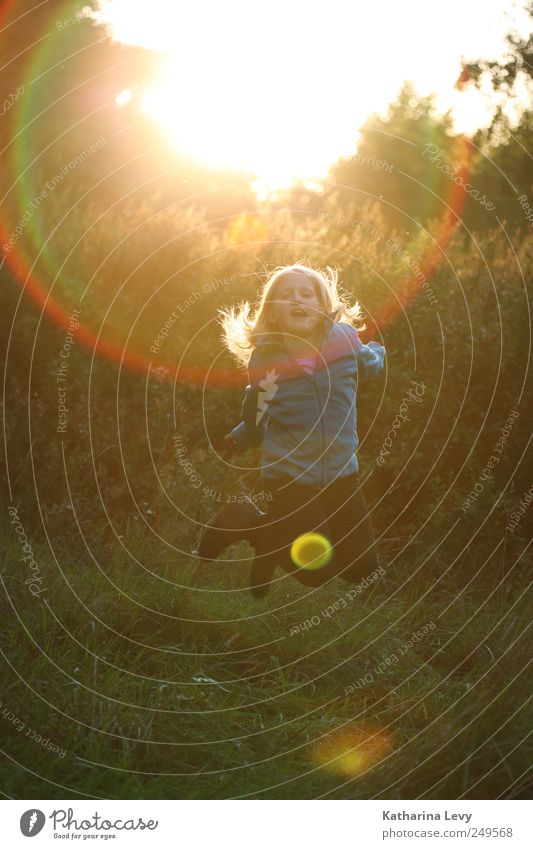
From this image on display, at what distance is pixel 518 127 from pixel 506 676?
52.6 ft

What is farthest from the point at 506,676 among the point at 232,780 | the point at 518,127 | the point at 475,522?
the point at 518,127

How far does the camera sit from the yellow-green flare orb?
5.99m

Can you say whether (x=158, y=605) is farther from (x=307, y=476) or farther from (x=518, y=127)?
(x=518, y=127)

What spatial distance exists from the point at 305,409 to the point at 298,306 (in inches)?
25.1

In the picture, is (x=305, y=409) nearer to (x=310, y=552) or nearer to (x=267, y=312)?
(x=267, y=312)

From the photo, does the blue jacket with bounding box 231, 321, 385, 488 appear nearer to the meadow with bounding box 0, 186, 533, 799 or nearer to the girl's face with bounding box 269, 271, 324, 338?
the girl's face with bounding box 269, 271, 324, 338

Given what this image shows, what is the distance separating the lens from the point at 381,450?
329 inches

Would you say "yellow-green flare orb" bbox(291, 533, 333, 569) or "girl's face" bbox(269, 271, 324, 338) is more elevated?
"girl's face" bbox(269, 271, 324, 338)

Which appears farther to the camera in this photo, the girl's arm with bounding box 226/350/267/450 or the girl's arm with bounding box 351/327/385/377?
the girl's arm with bounding box 351/327/385/377

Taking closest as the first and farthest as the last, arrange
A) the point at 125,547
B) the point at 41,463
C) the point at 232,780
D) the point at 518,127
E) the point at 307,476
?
the point at 232,780
the point at 307,476
the point at 125,547
the point at 41,463
the point at 518,127

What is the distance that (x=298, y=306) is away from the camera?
6.03m

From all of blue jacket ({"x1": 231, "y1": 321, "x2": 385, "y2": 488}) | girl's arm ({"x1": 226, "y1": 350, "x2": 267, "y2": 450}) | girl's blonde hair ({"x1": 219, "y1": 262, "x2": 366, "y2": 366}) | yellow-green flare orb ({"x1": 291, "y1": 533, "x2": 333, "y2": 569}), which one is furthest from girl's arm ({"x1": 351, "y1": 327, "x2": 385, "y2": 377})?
yellow-green flare orb ({"x1": 291, "y1": 533, "x2": 333, "y2": 569})

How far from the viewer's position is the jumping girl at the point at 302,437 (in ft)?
19.6

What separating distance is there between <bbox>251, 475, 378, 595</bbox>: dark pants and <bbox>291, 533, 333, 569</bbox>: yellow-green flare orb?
1.1 inches
